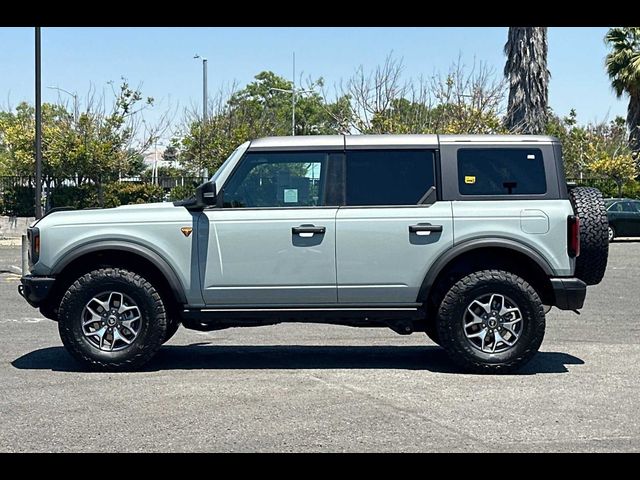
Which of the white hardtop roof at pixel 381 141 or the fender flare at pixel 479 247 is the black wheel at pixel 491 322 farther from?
the white hardtop roof at pixel 381 141

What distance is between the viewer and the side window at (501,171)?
838 cm

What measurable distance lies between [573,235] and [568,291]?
18.9 inches

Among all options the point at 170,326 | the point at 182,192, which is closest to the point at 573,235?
the point at 170,326

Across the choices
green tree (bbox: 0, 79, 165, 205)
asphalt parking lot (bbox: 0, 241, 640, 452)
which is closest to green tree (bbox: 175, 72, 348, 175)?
green tree (bbox: 0, 79, 165, 205)

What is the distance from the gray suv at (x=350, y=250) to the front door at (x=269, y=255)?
0.01m

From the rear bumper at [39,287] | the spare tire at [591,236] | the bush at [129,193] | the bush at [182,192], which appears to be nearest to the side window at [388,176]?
the spare tire at [591,236]

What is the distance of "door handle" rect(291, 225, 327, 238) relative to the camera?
324 inches

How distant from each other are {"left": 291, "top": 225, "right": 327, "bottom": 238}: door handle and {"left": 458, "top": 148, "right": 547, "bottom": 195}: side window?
1274 mm

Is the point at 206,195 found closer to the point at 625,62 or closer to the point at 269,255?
the point at 269,255

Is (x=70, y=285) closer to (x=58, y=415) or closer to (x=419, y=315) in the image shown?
(x=58, y=415)

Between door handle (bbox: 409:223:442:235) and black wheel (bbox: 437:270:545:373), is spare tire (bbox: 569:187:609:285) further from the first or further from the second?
door handle (bbox: 409:223:442:235)

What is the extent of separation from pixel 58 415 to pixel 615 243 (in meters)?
25.0

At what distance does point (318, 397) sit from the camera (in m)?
7.28

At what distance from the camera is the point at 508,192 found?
8.38 meters
